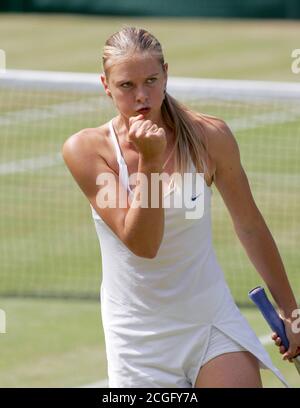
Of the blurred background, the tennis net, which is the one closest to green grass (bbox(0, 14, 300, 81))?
the blurred background

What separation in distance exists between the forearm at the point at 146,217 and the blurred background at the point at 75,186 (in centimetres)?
320

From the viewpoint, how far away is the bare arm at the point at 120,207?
15.4ft

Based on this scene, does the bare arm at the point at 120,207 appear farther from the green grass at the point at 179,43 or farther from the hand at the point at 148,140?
the green grass at the point at 179,43

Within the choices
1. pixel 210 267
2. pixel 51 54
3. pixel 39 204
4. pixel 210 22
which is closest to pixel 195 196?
pixel 210 267

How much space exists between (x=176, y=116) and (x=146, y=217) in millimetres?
576

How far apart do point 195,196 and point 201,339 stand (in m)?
0.52

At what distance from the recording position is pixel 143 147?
465cm

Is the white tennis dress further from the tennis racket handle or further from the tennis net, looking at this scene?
the tennis net

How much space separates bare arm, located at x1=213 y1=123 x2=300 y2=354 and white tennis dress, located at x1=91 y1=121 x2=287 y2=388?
0.16 metres

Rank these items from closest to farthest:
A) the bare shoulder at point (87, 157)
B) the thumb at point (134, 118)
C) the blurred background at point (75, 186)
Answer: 1. the thumb at point (134, 118)
2. the bare shoulder at point (87, 157)
3. the blurred background at point (75, 186)

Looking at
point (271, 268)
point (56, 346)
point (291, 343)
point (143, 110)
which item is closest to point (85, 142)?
point (143, 110)

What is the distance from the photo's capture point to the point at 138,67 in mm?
4879

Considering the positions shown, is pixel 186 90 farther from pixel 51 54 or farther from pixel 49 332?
pixel 51 54

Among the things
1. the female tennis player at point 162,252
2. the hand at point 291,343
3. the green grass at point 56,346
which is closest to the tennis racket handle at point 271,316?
the hand at point 291,343
